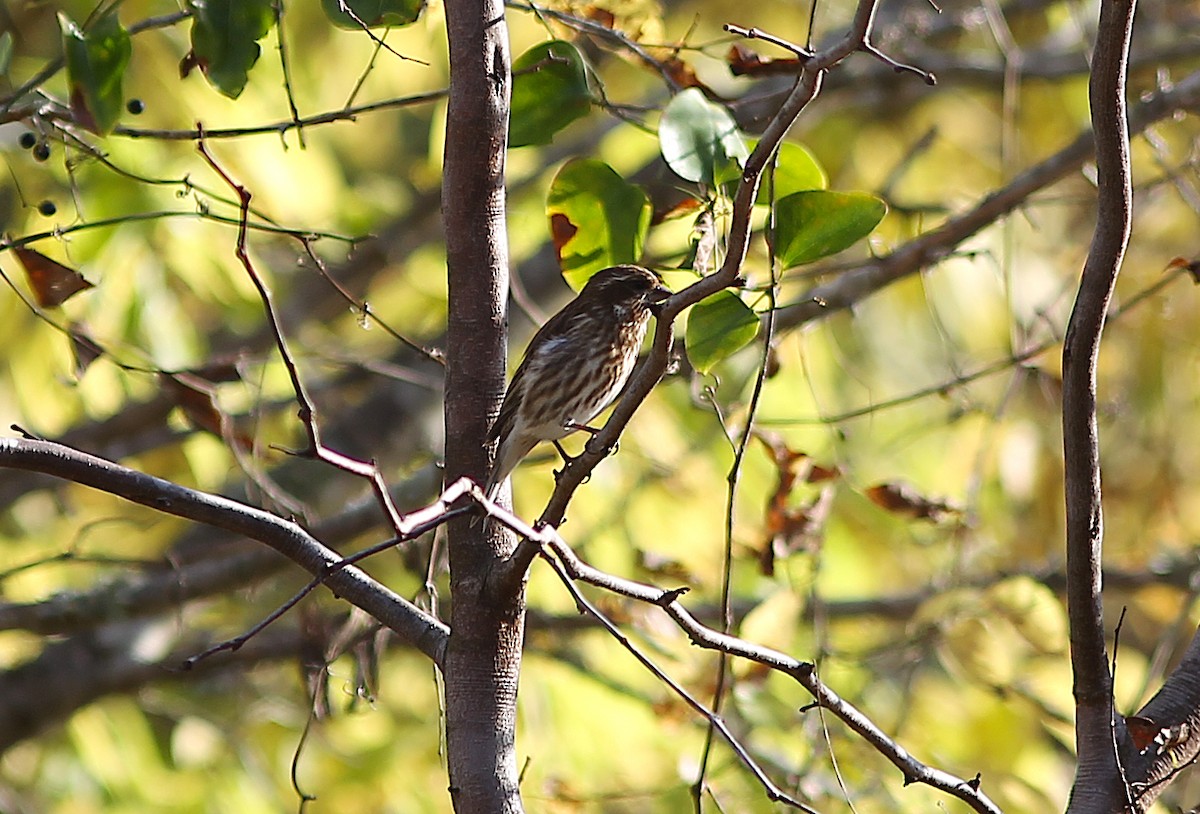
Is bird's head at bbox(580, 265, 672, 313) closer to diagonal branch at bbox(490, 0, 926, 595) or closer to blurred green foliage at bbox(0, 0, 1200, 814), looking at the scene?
blurred green foliage at bbox(0, 0, 1200, 814)

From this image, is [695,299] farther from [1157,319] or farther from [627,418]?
[1157,319]

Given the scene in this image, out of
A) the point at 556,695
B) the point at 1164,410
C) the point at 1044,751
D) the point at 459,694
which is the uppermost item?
the point at 1164,410

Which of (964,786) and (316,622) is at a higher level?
(316,622)

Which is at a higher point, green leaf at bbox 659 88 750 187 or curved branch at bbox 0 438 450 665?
green leaf at bbox 659 88 750 187

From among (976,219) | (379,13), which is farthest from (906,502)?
(379,13)


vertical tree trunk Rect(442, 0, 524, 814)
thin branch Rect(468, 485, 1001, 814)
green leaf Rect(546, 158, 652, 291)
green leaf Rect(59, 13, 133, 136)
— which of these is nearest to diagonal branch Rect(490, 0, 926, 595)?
thin branch Rect(468, 485, 1001, 814)

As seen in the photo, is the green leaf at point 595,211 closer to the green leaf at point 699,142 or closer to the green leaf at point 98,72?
the green leaf at point 699,142

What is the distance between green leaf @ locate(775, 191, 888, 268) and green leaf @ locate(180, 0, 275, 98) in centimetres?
105

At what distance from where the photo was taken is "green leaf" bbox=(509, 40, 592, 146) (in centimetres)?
288

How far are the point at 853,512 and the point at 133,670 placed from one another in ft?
10.3

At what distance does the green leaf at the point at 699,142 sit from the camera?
266cm

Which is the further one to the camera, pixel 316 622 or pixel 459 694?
pixel 316 622

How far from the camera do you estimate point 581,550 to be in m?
5.32

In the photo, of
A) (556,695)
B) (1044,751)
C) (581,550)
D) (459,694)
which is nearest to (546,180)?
(581,550)
